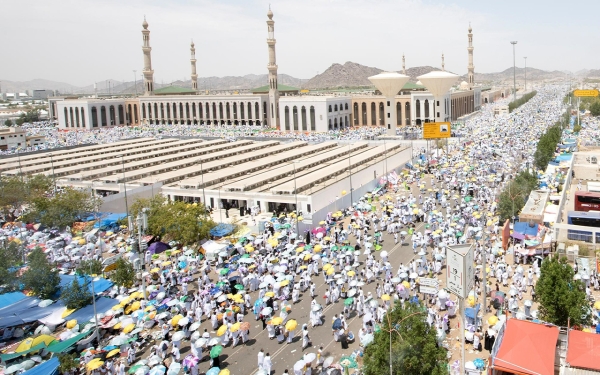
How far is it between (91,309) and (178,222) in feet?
20.5

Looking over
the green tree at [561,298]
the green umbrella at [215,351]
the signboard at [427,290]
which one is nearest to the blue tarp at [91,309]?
the green umbrella at [215,351]

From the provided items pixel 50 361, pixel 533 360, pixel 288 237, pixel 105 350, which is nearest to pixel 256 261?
pixel 288 237

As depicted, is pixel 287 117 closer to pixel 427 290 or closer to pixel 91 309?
pixel 91 309

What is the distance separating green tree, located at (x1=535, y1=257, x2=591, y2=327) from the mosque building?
46.3m

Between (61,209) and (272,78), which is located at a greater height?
(272,78)

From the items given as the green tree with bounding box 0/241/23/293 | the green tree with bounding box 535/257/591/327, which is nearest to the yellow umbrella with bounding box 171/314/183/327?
the green tree with bounding box 0/241/23/293

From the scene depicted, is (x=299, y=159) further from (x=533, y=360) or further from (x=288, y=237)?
(x=533, y=360)

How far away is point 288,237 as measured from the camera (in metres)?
20.7

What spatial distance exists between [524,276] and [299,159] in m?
22.1

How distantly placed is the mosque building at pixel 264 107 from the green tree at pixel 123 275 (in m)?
43.3

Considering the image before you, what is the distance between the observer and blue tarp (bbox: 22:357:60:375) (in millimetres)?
11454

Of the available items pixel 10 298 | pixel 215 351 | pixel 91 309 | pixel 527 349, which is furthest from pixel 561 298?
pixel 10 298

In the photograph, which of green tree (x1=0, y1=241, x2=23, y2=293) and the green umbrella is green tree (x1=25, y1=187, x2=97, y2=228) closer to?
green tree (x1=0, y1=241, x2=23, y2=293)

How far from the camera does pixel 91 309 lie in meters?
14.4
